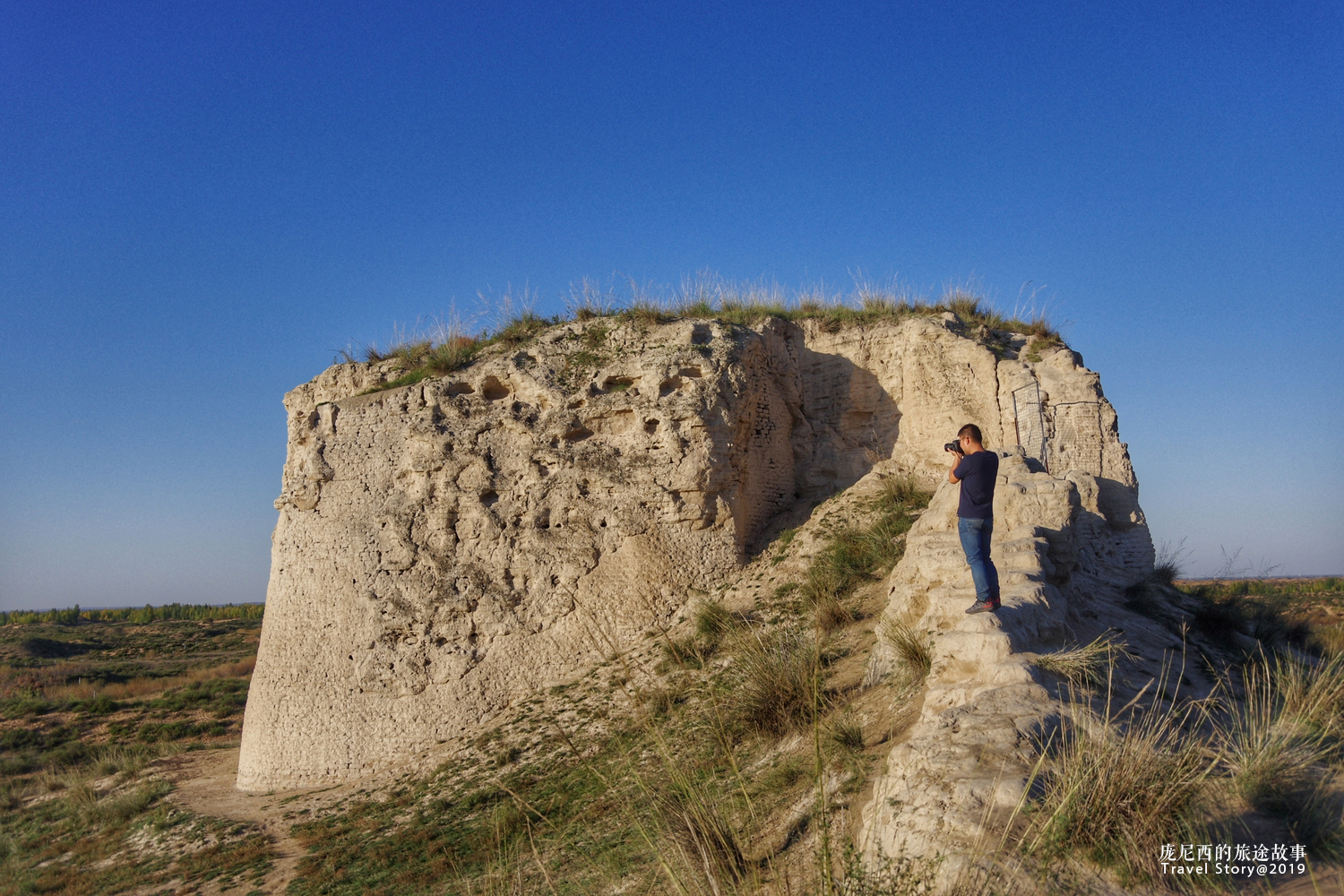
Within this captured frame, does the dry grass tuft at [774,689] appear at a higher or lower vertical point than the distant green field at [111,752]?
higher

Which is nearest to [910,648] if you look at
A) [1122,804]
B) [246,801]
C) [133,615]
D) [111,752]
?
[1122,804]

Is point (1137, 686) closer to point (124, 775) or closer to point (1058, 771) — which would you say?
point (1058, 771)

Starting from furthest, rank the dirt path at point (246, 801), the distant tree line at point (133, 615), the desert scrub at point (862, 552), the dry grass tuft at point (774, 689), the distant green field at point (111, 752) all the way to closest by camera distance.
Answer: the distant tree line at point (133, 615)
the desert scrub at point (862, 552)
the distant green field at point (111, 752)
the dirt path at point (246, 801)
the dry grass tuft at point (774, 689)

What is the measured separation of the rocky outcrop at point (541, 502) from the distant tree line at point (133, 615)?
3557 cm

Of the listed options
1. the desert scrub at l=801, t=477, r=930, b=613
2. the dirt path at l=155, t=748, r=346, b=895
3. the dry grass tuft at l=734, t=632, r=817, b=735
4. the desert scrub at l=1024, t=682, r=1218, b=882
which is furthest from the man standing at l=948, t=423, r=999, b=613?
the dirt path at l=155, t=748, r=346, b=895


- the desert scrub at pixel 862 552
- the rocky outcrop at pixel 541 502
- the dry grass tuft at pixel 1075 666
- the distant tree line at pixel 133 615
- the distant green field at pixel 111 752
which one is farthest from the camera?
the distant tree line at pixel 133 615

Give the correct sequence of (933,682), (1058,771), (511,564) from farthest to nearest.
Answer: (511,564)
(933,682)
(1058,771)

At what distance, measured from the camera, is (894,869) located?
3.31 meters

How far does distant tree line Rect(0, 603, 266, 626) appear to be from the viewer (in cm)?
3953

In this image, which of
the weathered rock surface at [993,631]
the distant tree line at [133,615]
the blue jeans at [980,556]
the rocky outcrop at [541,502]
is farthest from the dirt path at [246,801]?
the distant tree line at [133,615]

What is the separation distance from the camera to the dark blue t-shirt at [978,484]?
18.2 feet

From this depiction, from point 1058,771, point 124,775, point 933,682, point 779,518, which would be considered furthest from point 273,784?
point 1058,771

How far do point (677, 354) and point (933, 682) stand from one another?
558 centimetres

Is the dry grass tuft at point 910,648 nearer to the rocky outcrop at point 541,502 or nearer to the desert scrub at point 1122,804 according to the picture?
the desert scrub at point 1122,804
